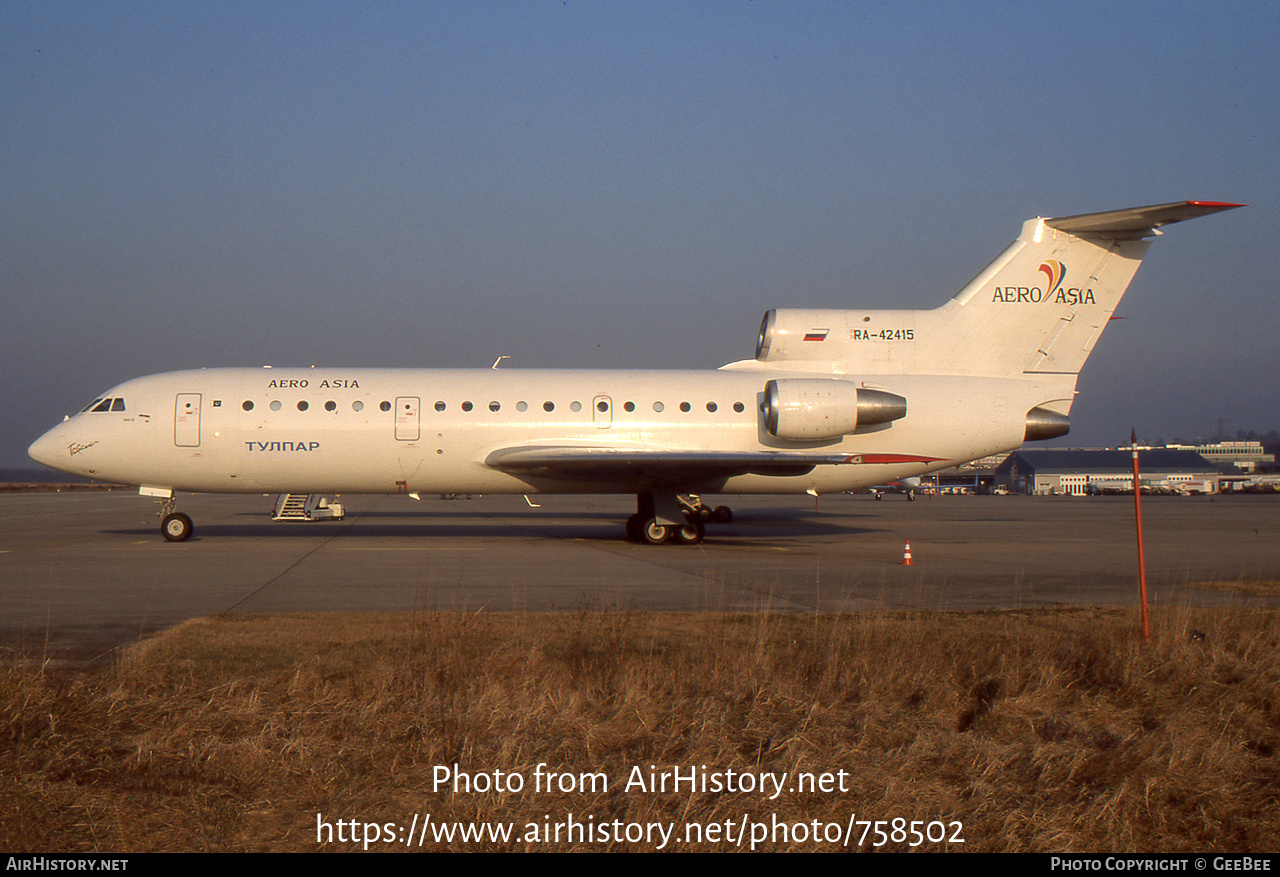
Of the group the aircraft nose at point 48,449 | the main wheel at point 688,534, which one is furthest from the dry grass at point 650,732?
the aircraft nose at point 48,449

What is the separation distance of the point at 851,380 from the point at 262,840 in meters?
18.5

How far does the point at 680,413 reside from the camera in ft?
67.6

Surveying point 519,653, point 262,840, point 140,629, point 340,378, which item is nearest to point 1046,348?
point 340,378

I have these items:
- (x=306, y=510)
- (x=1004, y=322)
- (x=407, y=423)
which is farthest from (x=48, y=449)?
(x=1004, y=322)

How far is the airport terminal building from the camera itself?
91125 millimetres

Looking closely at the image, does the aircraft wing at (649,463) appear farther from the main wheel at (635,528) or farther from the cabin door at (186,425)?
the cabin door at (186,425)

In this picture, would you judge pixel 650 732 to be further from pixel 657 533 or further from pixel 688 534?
pixel 688 534

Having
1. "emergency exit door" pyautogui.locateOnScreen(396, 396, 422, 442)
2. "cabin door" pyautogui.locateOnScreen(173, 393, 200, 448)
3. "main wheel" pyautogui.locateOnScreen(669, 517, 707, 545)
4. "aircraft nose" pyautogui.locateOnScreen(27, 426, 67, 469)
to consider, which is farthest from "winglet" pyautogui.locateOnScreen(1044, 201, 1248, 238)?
"aircraft nose" pyautogui.locateOnScreen(27, 426, 67, 469)

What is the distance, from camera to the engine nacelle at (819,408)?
19891mm

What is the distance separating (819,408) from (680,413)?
2981mm

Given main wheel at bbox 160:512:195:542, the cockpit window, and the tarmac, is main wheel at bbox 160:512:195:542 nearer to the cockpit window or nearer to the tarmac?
the tarmac
